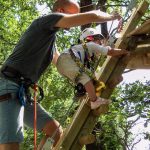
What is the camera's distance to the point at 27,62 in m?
3.60

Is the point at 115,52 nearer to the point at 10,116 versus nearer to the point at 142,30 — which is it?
the point at 142,30

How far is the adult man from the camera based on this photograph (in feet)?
11.1

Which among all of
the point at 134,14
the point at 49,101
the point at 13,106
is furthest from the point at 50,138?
the point at 49,101

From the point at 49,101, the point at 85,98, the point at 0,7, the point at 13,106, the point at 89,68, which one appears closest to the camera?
the point at 13,106

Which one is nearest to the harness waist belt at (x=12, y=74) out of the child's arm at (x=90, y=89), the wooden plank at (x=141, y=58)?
the child's arm at (x=90, y=89)

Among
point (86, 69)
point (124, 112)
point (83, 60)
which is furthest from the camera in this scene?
point (124, 112)

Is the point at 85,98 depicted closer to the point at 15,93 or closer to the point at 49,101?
the point at 15,93

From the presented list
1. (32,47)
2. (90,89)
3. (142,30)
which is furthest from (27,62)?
(142,30)

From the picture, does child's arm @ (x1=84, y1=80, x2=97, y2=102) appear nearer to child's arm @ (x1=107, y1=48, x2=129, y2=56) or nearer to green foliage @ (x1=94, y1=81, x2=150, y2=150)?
child's arm @ (x1=107, y1=48, x2=129, y2=56)

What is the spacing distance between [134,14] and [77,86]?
1142 mm

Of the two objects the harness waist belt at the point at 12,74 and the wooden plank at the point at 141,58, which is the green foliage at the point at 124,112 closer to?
Result: the wooden plank at the point at 141,58

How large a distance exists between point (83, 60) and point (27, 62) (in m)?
1.23

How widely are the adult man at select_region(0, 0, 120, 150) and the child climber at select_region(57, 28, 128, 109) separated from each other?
705mm

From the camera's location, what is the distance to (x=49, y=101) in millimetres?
12398
